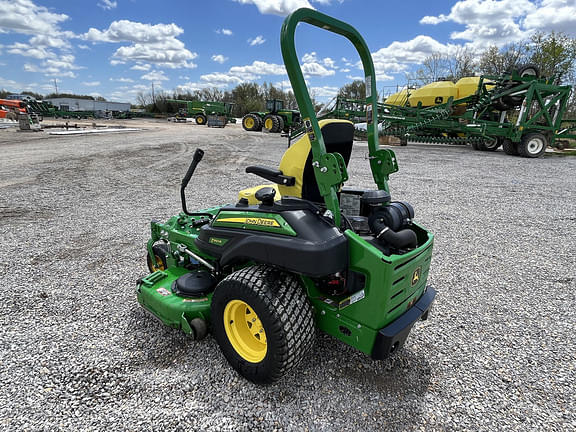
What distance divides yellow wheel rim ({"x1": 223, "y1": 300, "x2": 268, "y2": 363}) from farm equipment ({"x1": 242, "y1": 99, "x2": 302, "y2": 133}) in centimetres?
2211

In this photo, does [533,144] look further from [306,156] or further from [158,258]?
[158,258]

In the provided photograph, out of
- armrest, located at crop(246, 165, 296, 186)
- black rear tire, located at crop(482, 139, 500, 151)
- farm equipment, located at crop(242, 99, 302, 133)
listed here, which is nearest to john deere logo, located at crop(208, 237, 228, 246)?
armrest, located at crop(246, 165, 296, 186)

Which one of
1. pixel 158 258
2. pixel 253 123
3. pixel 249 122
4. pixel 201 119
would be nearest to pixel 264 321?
pixel 158 258

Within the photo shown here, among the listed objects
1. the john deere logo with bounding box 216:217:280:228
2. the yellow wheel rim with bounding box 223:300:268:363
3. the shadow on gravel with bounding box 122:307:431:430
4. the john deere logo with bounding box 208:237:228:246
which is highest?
the john deere logo with bounding box 216:217:280:228

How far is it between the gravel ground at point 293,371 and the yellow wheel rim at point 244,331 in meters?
0.19

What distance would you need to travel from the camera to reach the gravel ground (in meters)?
2.07

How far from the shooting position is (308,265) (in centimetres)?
198

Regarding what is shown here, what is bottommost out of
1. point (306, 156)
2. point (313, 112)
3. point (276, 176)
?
point (276, 176)

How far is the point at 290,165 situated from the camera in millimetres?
2412

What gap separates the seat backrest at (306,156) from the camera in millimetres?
2338

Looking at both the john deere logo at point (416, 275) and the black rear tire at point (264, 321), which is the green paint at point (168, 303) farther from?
the john deere logo at point (416, 275)

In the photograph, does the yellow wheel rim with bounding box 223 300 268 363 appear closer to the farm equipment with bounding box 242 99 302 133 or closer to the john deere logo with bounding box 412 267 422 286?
the john deere logo with bounding box 412 267 422 286

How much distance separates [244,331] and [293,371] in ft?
1.40

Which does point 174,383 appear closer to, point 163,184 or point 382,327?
point 382,327
